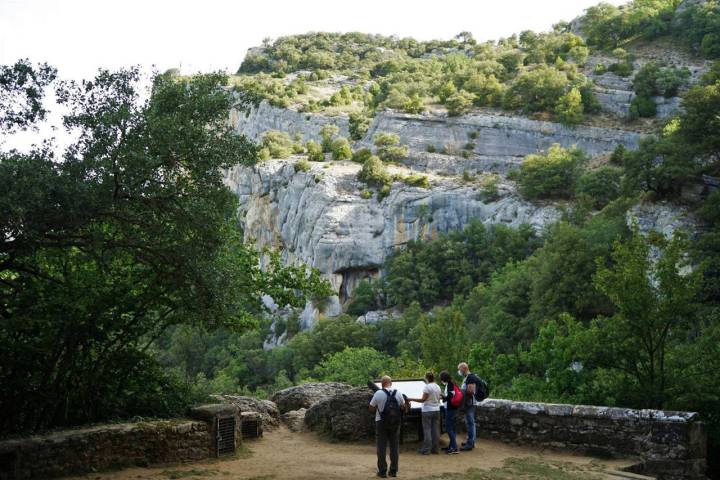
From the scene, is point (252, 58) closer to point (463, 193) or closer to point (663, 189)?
point (463, 193)

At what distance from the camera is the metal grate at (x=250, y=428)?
44.3ft

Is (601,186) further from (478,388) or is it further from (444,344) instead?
(478,388)

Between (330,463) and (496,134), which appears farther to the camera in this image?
(496,134)

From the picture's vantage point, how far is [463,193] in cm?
6272

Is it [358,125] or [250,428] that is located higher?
[358,125]

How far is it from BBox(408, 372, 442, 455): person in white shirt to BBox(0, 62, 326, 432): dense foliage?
11.0 feet

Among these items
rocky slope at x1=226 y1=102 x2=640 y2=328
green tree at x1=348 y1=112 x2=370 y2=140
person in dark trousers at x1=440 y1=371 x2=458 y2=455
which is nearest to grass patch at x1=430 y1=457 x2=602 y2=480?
person in dark trousers at x1=440 y1=371 x2=458 y2=455

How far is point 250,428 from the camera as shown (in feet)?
44.7

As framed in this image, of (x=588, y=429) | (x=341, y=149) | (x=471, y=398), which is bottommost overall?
(x=588, y=429)

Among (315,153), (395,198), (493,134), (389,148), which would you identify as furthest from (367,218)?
(493,134)

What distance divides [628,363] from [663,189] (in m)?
22.7

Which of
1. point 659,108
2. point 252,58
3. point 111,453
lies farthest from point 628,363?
point 252,58

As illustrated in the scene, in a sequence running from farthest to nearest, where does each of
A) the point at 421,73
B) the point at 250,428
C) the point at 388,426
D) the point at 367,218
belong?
1. the point at 421,73
2. the point at 367,218
3. the point at 250,428
4. the point at 388,426

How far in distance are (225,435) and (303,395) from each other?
19.4 ft
